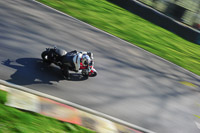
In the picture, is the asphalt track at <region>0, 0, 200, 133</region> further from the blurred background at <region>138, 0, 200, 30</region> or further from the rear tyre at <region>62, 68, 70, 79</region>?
the blurred background at <region>138, 0, 200, 30</region>

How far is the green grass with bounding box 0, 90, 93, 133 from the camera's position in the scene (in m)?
4.75

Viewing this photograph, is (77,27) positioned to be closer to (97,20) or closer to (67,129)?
(97,20)

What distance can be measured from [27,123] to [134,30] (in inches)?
474

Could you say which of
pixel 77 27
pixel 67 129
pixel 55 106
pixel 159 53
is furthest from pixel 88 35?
pixel 67 129

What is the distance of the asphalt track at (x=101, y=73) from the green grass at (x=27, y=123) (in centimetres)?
140

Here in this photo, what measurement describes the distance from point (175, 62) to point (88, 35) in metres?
4.76

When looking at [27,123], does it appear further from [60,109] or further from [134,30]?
[134,30]

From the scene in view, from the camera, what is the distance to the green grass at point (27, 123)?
15.6 feet

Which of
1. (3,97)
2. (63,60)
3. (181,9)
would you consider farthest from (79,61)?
(181,9)

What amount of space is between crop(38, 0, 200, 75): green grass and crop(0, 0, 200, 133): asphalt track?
1.10 m

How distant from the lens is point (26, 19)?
438 inches

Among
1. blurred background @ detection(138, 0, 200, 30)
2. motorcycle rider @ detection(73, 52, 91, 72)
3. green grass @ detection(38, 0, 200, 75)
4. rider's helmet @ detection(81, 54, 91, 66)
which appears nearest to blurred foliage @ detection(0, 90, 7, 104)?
motorcycle rider @ detection(73, 52, 91, 72)

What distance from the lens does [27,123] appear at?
5.05 metres

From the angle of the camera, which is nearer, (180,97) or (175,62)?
(180,97)
